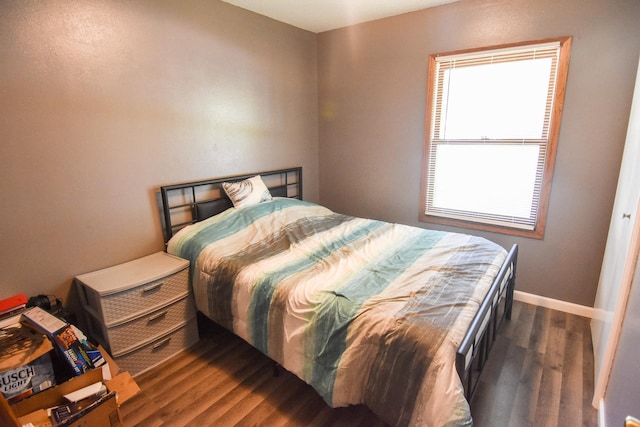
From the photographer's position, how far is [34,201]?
1.90 m

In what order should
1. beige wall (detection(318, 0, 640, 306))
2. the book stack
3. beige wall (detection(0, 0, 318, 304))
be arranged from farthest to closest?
1. beige wall (detection(318, 0, 640, 306))
2. beige wall (detection(0, 0, 318, 304))
3. the book stack

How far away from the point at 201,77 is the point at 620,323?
3.11 meters

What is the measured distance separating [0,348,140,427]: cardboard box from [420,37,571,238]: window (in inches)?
110

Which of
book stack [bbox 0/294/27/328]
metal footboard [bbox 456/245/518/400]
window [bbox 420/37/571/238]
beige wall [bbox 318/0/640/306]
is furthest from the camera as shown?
window [bbox 420/37/571/238]

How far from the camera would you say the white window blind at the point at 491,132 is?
2541 mm

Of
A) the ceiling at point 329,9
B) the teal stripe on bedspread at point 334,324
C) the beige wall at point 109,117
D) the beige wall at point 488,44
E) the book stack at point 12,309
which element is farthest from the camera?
the ceiling at point 329,9

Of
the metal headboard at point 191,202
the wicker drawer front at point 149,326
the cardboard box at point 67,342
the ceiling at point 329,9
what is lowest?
the wicker drawer front at point 149,326

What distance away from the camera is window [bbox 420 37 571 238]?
2.51 m

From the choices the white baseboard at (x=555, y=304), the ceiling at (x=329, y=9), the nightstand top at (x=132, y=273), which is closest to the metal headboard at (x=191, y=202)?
the nightstand top at (x=132, y=273)

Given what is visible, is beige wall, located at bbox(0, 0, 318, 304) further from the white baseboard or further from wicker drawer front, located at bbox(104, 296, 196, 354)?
the white baseboard

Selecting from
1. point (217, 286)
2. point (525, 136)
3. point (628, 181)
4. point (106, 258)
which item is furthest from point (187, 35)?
point (628, 181)

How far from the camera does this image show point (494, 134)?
2.77 m

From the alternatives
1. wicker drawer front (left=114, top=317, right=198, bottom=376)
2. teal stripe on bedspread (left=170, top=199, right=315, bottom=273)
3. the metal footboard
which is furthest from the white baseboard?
wicker drawer front (left=114, top=317, right=198, bottom=376)

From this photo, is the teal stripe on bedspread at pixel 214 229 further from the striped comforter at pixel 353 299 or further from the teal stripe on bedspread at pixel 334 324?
the teal stripe on bedspread at pixel 334 324
